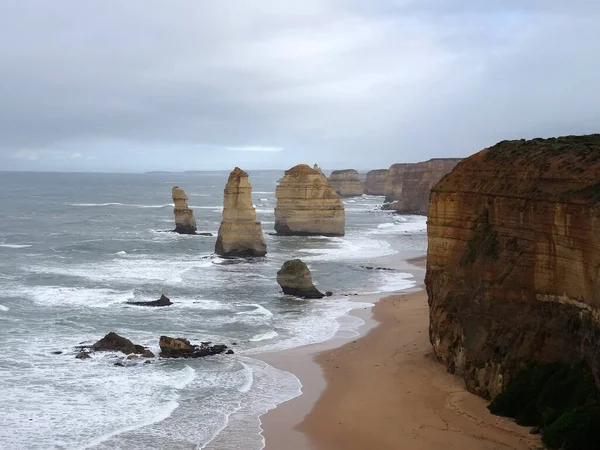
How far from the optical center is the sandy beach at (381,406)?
17484 mm

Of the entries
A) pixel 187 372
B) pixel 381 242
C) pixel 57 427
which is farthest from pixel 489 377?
pixel 381 242

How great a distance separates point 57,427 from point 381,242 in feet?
163

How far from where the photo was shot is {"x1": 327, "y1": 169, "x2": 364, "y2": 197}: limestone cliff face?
142750 millimetres

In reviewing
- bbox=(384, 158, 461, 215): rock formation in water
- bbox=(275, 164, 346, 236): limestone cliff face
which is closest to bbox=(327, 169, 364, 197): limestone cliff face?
bbox=(384, 158, 461, 215): rock formation in water

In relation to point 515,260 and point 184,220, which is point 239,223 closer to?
point 184,220

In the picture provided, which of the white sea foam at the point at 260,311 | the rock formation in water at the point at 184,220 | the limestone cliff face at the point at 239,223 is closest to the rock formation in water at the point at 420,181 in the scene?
the rock formation in water at the point at 184,220

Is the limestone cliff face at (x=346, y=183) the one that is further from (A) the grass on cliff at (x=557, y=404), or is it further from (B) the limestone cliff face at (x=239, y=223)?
(A) the grass on cliff at (x=557, y=404)

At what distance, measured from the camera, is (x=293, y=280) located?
38281mm

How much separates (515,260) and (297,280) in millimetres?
19613

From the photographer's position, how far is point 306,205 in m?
67.6

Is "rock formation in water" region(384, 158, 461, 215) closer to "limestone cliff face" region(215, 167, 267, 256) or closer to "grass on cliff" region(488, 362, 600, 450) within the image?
"limestone cliff face" region(215, 167, 267, 256)

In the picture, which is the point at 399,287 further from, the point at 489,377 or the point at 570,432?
the point at 570,432

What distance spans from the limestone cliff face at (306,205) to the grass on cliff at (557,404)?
48.8 m

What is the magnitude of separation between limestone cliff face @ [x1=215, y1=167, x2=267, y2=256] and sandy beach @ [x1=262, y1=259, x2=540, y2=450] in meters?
24.3
